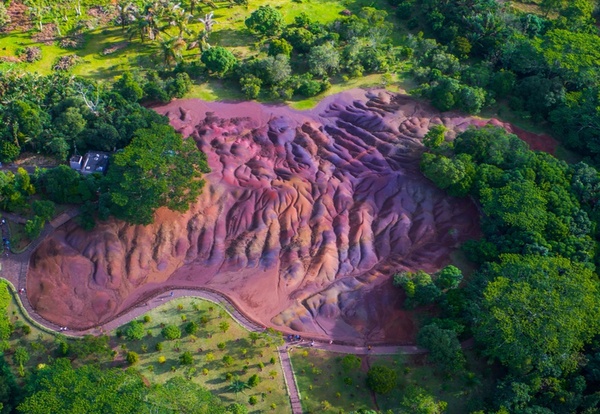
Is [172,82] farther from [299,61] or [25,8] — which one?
[25,8]

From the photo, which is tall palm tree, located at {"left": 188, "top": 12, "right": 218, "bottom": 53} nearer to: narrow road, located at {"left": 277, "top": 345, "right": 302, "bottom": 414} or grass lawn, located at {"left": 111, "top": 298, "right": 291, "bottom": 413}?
grass lawn, located at {"left": 111, "top": 298, "right": 291, "bottom": 413}

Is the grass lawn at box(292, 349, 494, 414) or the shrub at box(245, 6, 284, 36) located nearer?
the grass lawn at box(292, 349, 494, 414)

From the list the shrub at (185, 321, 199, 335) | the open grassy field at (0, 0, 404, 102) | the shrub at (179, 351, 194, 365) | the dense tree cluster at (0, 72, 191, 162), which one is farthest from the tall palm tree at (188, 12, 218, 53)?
the shrub at (179, 351, 194, 365)

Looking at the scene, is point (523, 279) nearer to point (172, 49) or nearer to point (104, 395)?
point (104, 395)

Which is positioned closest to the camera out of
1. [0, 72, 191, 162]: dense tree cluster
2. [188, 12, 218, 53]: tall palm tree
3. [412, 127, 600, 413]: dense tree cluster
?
[412, 127, 600, 413]: dense tree cluster

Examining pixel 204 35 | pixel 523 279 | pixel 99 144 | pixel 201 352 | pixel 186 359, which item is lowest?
pixel 201 352

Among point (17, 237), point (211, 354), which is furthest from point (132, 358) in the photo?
point (17, 237)

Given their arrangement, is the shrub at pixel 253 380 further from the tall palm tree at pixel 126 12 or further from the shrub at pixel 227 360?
the tall palm tree at pixel 126 12
